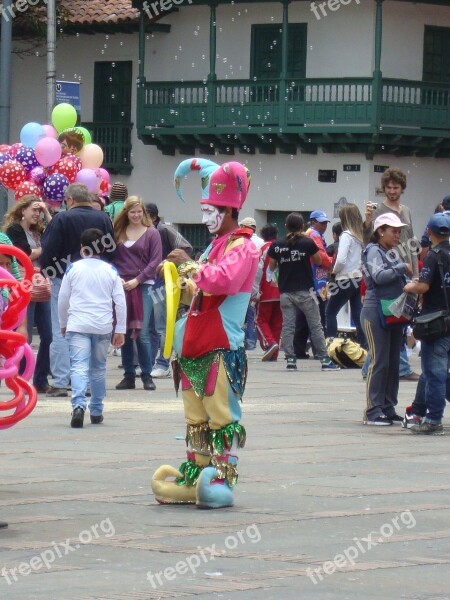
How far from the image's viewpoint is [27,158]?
19969mm

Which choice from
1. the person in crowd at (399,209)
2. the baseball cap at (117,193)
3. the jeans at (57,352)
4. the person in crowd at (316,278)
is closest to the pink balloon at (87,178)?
the baseball cap at (117,193)

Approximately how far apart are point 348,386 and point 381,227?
4.62m

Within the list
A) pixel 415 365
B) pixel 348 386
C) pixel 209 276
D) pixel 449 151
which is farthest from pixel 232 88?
pixel 209 276

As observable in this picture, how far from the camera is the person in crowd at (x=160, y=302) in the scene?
17.4 metres

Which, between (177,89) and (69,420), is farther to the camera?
(177,89)

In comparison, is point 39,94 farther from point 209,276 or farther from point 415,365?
point 209,276

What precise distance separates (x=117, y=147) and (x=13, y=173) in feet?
77.2

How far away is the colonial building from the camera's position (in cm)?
3884

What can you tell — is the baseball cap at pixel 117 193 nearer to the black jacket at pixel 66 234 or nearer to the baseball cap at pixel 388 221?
the black jacket at pixel 66 234

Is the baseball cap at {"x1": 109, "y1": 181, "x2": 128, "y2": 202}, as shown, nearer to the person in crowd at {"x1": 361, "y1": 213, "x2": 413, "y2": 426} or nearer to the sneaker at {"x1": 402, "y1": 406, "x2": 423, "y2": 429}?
the person in crowd at {"x1": 361, "y1": 213, "x2": 413, "y2": 426}

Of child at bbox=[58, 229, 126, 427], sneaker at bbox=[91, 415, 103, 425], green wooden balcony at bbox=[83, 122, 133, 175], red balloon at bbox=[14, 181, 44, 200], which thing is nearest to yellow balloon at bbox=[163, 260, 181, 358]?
child at bbox=[58, 229, 126, 427]

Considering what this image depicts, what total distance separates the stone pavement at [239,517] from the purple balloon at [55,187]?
16.5ft

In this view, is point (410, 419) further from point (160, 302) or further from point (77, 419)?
point (160, 302)

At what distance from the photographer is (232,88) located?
4078 centimetres
